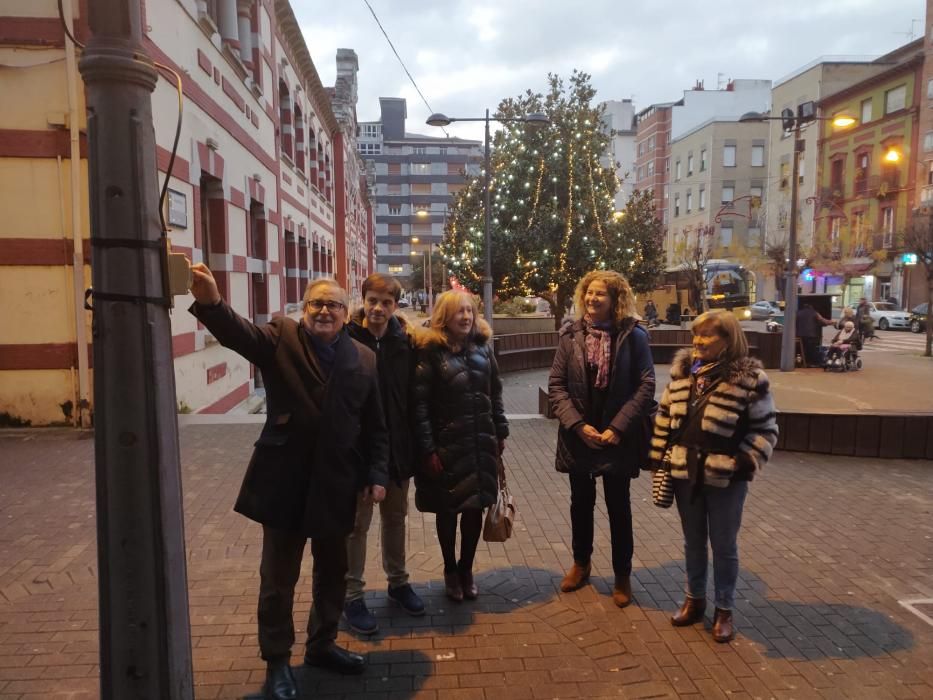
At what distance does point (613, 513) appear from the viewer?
13.2 feet

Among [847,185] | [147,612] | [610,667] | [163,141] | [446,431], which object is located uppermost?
[847,185]

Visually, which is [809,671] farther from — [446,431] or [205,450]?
[205,450]

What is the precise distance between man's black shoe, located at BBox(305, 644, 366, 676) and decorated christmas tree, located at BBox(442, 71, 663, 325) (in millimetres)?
20485

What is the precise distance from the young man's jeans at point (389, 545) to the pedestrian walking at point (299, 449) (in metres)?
0.56

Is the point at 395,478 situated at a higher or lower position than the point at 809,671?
higher

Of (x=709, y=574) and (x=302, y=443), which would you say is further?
(x=709, y=574)

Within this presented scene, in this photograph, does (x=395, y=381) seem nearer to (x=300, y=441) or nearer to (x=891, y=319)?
(x=300, y=441)

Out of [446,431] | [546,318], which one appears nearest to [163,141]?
[446,431]

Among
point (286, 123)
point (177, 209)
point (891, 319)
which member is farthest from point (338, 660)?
point (891, 319)

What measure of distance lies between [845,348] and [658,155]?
193 ft

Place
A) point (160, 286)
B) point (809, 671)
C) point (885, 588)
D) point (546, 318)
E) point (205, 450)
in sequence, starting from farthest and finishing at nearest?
point (546, 318)
point (205, 450)
point (885, 588)
point (809, 671)
point (160, 286)

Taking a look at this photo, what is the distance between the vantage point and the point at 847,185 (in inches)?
1841

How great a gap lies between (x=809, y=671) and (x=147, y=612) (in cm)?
307

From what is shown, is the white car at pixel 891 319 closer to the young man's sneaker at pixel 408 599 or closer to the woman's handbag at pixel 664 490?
the woman's handbag at pixel 664 490
